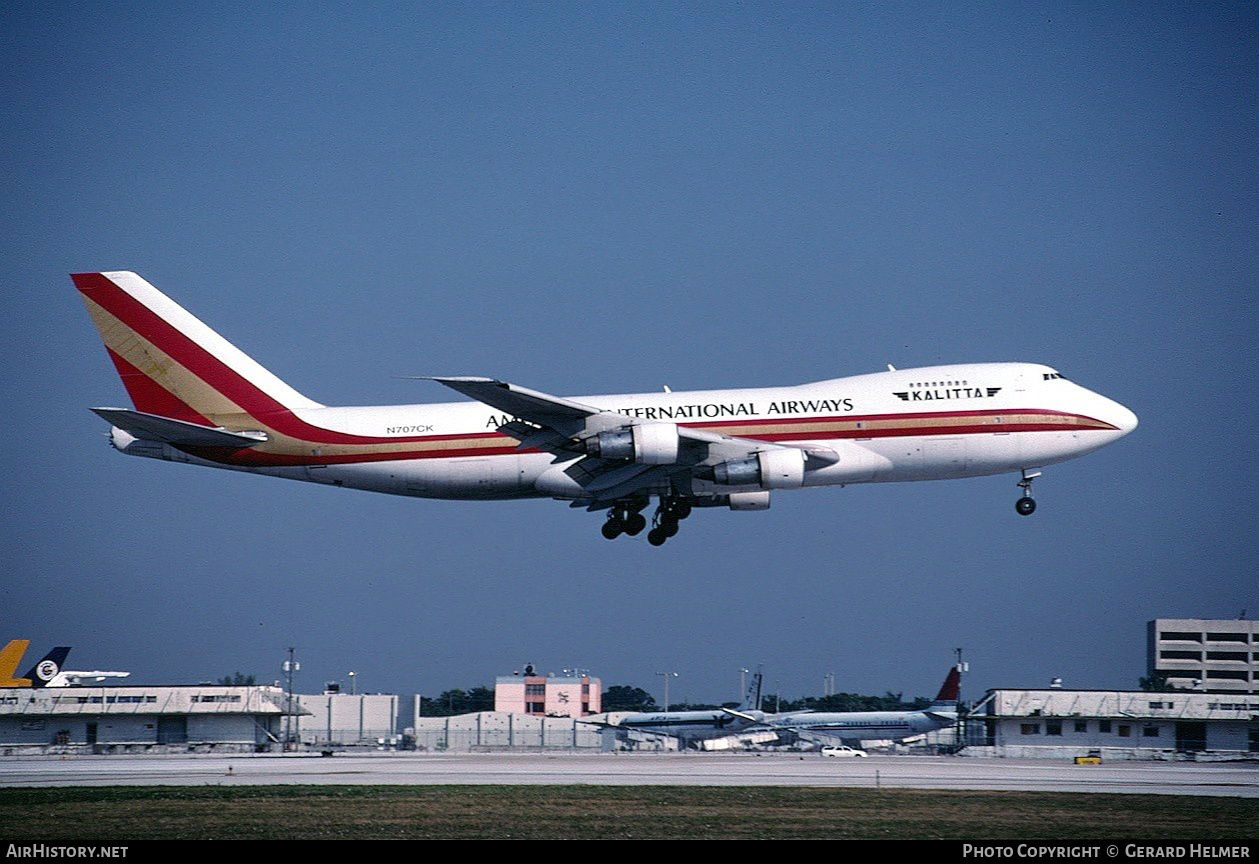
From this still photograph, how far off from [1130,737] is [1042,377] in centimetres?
4285

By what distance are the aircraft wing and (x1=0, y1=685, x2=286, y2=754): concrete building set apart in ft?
177

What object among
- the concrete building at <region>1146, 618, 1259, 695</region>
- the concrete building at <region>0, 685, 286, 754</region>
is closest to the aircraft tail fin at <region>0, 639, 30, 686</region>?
the concrete building at <region>0, 685, 286, 754</region>

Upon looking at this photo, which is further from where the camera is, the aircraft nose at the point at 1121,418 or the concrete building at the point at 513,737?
the concrete building at the point at 513,737

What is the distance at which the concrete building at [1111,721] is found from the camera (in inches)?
3312

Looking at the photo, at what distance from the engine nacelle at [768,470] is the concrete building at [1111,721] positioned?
1654 inches

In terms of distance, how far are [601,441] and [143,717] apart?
62.1 metres

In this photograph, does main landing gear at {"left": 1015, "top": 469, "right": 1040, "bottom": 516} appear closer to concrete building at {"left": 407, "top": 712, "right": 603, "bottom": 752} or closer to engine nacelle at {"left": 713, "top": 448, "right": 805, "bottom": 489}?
engine nacelle at {"left": 713, "top": 448, "right": 805, "bottom": 489}

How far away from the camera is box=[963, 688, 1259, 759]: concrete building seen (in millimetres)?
84125

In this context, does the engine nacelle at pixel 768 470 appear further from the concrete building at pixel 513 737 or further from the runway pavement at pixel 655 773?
the concrete building at pixel 513 737

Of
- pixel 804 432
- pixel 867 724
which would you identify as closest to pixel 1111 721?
pixel 867 724

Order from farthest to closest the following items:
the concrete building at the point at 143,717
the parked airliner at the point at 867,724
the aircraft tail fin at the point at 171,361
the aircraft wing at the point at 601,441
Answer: the concrete building at the point at 143,717 → the parked airliner at the point at 867,724 → the aircraft tail fin at the point at 171,361 → the aircraft wing at the point at 601,441

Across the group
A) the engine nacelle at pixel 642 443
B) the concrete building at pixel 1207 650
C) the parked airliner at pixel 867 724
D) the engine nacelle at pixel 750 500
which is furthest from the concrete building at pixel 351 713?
the concrete building at pixel 1207 650

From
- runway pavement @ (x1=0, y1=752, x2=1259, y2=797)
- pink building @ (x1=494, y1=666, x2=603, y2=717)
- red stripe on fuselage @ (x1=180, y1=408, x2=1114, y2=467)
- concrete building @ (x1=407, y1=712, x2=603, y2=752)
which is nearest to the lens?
runway pavement @ (x1=0, y1=752, x2=1259, y2=797)

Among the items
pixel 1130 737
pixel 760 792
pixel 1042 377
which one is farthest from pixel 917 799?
pixel 1130 737
